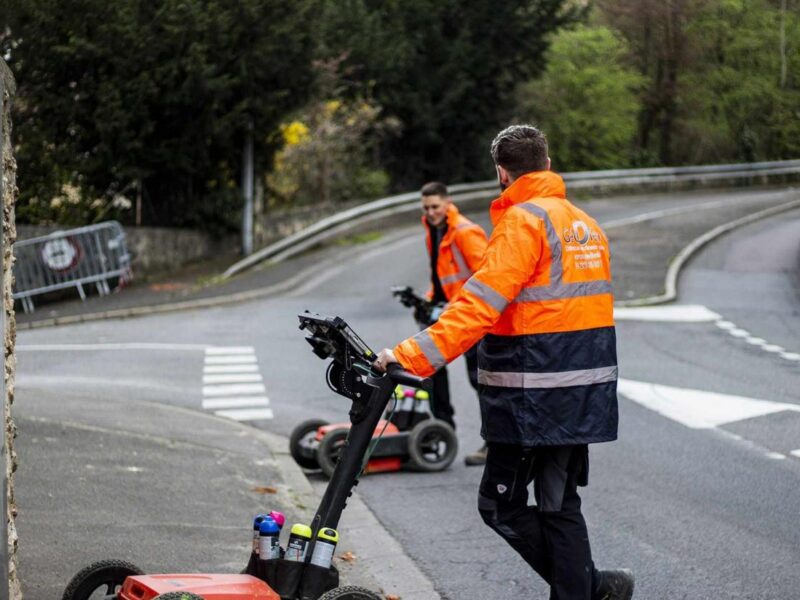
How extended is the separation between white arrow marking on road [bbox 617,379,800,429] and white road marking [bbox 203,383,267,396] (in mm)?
3550

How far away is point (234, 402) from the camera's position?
39.4 ft

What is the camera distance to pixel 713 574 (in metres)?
5.97


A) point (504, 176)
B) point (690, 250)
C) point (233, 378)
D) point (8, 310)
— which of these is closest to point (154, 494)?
point (8, 310)

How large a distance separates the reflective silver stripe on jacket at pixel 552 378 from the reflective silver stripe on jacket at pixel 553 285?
279mm

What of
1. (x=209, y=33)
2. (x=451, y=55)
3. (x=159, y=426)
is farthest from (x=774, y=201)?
(x=159, y=426)

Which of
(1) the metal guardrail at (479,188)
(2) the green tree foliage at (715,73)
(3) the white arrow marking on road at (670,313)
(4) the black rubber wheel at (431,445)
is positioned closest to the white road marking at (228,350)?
(3) the white arrow marking on road at (670,313)

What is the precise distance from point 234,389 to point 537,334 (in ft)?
27.1

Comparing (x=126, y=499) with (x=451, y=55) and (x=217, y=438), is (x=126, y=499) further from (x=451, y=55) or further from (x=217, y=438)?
(x=451, y=55)

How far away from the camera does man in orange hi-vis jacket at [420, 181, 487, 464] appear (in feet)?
28.4

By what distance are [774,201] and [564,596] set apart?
107 feet

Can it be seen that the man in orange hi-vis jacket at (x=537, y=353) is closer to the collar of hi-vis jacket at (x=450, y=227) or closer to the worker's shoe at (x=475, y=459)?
the collar of hi-vis jacket at (x=450, y=227)

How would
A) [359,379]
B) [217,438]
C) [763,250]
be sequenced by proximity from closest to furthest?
1. [359,379]
2. [217,438]
3. [763,250]

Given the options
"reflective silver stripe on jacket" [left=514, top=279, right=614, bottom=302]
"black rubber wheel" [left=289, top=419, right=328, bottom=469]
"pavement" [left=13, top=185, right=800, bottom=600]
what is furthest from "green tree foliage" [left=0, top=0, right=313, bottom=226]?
"reflective silver stripe on jacket" [left=514, top=279, right=614, bottom=302]

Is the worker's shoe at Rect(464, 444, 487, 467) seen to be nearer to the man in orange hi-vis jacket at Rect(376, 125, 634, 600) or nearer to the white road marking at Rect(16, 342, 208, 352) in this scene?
the man in orange hi-vis jacket at Rect(376, 125, 634, 600)
